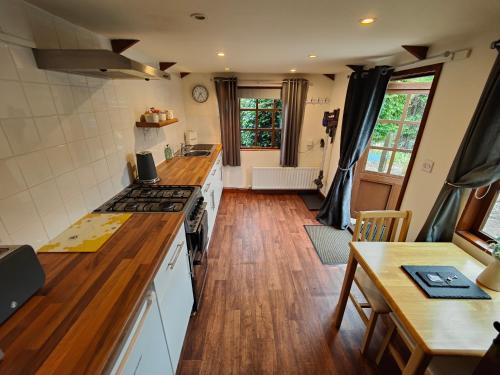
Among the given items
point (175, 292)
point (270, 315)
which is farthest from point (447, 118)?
point (175, 292)

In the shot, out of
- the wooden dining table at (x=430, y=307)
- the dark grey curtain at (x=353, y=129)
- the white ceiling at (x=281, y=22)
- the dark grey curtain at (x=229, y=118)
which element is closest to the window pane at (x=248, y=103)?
the dark grey curtain at (x=229, y=118)

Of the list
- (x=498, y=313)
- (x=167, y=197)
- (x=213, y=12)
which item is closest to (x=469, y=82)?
(x=498, y=313)

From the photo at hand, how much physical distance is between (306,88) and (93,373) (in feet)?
12.6

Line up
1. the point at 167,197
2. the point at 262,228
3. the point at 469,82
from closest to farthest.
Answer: the point at 469,82 < the point at 167,197 < the point at 262,228

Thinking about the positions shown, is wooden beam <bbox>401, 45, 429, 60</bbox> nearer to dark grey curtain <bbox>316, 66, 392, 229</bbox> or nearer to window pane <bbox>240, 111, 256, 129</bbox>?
dark grey curtain <bbox>316, 66, 392, 229</bbox>

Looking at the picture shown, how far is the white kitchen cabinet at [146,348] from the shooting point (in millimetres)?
773

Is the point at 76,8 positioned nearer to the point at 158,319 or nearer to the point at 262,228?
the point at 158,319

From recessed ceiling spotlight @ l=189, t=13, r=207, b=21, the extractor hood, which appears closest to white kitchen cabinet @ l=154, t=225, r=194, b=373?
the extractor hood

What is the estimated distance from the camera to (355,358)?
1.51 m

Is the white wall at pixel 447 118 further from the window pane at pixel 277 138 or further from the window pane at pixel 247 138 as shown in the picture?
the window pane at pixel 247 138

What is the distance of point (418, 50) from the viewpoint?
182 cm

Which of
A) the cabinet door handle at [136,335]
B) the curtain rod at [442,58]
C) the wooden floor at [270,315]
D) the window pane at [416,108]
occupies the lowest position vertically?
the wooden floor at [270,315]

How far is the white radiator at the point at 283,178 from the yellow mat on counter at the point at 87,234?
282cm

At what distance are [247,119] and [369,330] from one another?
346 cm
